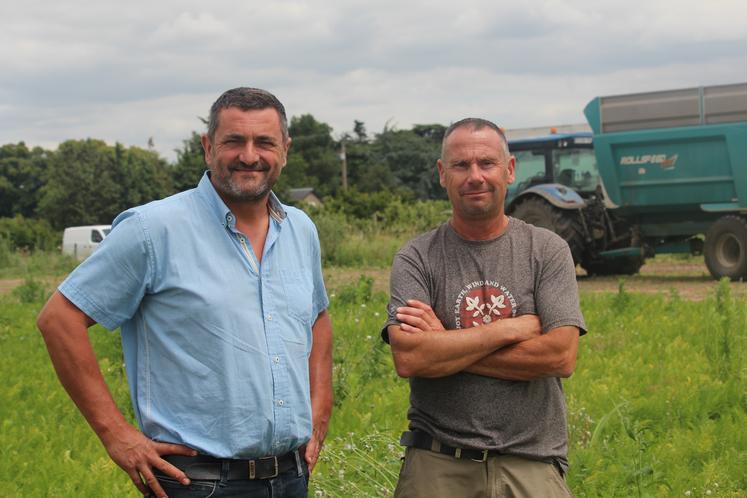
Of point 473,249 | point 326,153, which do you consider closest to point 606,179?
point 473,249

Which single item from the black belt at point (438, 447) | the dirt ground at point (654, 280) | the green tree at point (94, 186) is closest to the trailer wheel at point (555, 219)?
the dirt ground at point (654, 280)

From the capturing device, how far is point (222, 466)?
10.7 ft

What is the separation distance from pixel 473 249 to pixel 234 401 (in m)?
0.93

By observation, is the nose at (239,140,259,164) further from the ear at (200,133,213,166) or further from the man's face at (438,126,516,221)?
the man's face at (438,126,516,221)

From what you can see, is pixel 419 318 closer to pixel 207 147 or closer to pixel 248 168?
pixel 248 168

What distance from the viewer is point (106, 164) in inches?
2377

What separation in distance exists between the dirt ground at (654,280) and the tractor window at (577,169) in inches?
64.2

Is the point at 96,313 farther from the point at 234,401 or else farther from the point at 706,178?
the point at 706,178

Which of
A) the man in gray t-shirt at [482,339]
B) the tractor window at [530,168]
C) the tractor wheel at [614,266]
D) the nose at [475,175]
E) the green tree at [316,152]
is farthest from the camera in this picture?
the green tree at [316,152]

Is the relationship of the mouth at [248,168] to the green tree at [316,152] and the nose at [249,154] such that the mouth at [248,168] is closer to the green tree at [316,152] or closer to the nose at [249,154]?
the nose at [249,154]

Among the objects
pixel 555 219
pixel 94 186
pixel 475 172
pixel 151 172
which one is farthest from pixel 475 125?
pixel 151 172

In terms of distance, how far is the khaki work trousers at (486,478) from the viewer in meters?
3.47

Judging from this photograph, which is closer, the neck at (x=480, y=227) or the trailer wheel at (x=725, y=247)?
the neck at (x=480, y=227)

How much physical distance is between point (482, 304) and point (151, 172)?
61.6 meters
